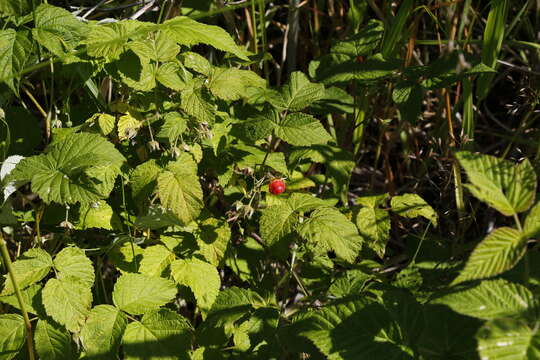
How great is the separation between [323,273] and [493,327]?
84cm

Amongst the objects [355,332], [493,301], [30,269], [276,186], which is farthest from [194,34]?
[493,301]

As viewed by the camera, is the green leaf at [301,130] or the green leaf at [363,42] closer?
the green leaf at [301,130]

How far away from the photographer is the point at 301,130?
1.55 m

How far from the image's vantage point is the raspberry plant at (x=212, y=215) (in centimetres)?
126

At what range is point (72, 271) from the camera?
1468 mm

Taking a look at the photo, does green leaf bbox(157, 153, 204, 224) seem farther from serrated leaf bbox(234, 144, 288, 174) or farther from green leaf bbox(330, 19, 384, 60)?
green leaf bbox(330, 19, 384, 60)

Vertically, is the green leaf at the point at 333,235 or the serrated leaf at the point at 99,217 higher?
the green leaf at the point at 333,235

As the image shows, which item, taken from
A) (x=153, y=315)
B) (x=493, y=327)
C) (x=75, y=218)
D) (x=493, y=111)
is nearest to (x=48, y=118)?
(x=75, y=218)

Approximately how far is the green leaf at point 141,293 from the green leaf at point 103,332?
0.03m

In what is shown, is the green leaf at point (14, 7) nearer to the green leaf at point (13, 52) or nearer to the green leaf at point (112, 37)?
the green leaf at point (13, 52)

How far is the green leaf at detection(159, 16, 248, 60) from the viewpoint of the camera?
1.52 m

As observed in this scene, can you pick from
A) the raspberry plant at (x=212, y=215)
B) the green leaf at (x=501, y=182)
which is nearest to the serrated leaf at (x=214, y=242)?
the raspberry plant at (x=212, y=215)

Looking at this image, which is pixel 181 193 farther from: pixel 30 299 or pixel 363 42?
pixel 363 42

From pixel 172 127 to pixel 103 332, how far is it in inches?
20.0
